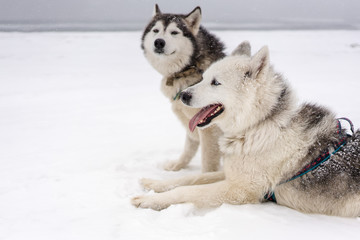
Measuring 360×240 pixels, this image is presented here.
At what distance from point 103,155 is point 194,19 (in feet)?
6.90

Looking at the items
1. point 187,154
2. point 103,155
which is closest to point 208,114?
point 187,154

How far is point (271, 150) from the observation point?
265cm

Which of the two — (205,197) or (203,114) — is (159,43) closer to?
(203,114)

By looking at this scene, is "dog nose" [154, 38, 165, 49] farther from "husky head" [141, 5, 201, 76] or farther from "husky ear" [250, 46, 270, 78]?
"husky ear" [250, 46, 270, 78]

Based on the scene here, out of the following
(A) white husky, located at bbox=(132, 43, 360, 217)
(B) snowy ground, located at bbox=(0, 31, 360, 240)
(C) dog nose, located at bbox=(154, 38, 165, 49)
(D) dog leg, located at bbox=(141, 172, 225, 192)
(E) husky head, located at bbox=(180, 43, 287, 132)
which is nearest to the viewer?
(B) snowy ground, located at bbox=(0, 31, 360, 240)

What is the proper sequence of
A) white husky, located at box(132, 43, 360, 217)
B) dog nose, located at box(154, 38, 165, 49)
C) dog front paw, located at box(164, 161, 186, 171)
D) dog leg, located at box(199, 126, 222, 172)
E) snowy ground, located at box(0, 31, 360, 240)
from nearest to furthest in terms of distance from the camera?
Result: snowy ground, located at box(0, 31, 360, 240), white husky, located at box(132, 43, 360, 217), dog leg, located at box(199, 126, 222, 172), dog nose, located at box(154, 38, 165, 49), dog front paw, located at box(164, 161, 186, 171)

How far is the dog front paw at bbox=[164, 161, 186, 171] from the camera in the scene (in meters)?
3.99

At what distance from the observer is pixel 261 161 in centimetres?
265

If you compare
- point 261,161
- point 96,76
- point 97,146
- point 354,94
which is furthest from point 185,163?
point 96,76

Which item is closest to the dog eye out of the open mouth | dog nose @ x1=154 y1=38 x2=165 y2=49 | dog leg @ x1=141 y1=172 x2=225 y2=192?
the open mouth

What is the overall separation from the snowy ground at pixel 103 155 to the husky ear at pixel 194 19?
1715 millimetres

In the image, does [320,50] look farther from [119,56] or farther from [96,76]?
[96,76]

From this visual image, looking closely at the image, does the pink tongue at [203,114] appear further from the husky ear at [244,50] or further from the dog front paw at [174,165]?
the dog front paw at [174,165]

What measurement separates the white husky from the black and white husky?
0.84 metres
